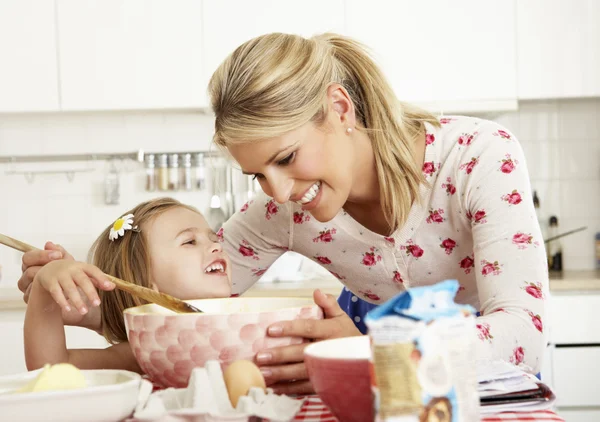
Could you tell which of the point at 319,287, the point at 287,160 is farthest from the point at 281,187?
the point at 319,287

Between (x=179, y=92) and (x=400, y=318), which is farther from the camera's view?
(x=179, y=92)

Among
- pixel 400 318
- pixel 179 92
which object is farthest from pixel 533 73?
pixel 400 318

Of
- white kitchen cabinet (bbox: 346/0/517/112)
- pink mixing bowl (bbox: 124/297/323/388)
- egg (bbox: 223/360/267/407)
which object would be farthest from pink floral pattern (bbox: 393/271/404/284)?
white kitchen cabinet (bbox: 346/0/517/112)

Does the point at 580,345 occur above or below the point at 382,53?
below

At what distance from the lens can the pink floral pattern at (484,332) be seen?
933 millimetres

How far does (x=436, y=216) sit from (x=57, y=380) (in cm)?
88

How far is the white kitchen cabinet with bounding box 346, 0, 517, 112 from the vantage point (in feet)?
10.2

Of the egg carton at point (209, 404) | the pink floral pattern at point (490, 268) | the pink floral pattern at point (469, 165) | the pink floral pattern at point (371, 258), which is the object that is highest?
the pink floral pattern at point (469, 165)

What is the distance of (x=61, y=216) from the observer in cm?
343

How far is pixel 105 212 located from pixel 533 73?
77.0 inches

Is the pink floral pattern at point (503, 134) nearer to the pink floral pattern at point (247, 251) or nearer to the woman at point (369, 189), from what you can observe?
the woman at point (369, 189)

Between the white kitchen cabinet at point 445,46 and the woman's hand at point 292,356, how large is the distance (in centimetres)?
231

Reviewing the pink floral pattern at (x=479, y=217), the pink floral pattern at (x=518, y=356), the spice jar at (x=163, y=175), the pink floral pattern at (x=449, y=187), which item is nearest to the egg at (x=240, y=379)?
the pink floral pattern at (x=518, y=356)

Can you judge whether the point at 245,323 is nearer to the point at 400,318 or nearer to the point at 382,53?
the point at 400,318
